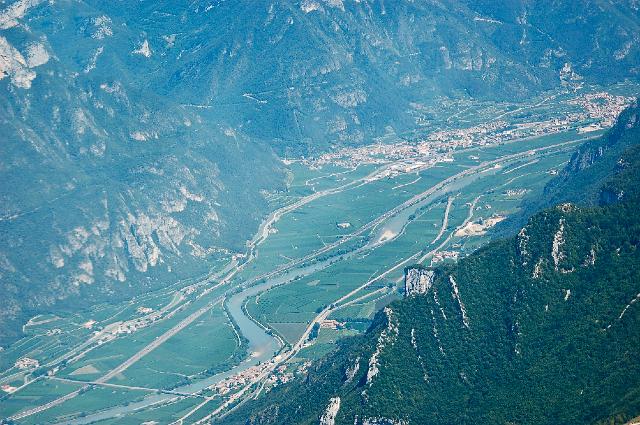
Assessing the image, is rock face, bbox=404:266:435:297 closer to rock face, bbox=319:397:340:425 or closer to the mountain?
the mountain

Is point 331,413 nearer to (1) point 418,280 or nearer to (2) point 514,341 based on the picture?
(2) point 514,341

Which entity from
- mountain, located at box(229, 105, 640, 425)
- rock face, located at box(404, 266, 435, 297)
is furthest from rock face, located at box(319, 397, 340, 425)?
rock face, located at box(404, 266, 435, 297)

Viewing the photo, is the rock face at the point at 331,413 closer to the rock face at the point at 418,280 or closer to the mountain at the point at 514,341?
the mountain at the point at 514,341

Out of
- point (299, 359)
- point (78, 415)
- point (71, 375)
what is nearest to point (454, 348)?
point (299, 359)

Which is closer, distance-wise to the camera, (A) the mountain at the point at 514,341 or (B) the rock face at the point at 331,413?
(A) the mountain at the point at 514,341

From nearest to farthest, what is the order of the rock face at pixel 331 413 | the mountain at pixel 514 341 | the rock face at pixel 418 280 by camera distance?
1. the mountain at pixel 514 341
2. the rock face at pixel 331 413
3. the rock face at pixel 418 280

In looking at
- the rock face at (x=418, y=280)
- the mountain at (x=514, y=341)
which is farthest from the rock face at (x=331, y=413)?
the rock face at (x=418, y=280)

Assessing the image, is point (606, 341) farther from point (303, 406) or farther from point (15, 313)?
point (15, 313)
